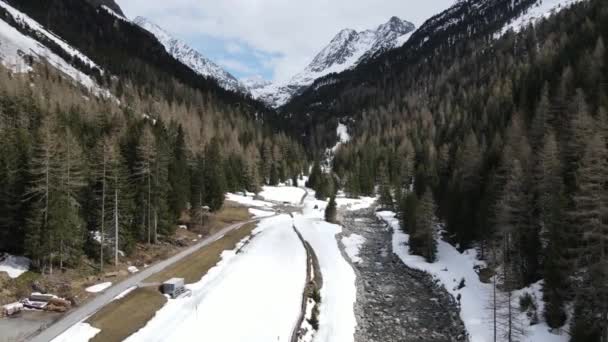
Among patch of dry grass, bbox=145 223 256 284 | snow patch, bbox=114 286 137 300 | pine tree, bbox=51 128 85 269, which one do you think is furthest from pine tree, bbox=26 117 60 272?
patch of dry grass, bbox=145 223 256 284

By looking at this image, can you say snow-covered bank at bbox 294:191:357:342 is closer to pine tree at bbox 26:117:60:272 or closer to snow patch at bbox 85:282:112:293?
snow patch at bbox 85:282:112:293

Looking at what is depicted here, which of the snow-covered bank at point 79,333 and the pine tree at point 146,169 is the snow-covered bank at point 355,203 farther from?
the snow-covered bank at point 79,333

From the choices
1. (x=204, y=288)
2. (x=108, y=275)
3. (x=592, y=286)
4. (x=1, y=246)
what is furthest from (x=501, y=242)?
(x=1, y=246)

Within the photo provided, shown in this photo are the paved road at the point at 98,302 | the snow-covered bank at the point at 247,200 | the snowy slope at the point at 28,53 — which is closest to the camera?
the paved road at the point at 98,302

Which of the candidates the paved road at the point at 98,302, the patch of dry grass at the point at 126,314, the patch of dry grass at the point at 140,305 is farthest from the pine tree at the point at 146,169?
the patch of dry grass at the point at 126,314

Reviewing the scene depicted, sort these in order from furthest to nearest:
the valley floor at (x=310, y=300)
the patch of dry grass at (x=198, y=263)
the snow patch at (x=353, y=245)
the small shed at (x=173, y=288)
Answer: the snow patch at (x=353, y=245)
the patch of dry grass at (x=198, y=263)
the small shed at (x=173, y=288)
the valley floor at (x=310, y=300)

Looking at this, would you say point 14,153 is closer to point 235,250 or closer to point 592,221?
point 235,250
